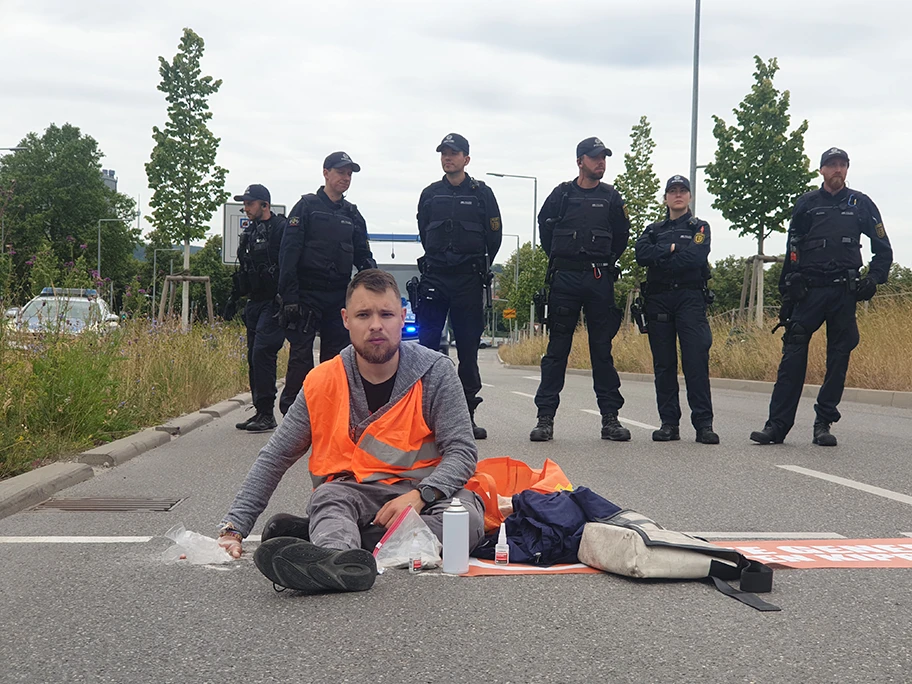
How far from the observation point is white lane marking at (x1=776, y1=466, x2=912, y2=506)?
251 inches

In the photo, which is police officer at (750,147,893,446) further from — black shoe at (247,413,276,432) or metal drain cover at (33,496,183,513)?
metal drain cover at (33,496,183,513)

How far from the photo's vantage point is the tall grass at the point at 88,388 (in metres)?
7.86

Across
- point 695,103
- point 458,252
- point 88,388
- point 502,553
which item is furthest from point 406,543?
point 695,103

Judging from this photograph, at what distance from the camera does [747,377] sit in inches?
798

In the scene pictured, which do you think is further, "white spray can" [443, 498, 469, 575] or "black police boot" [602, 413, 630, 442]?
"black police boot" [602, 413, 630, 442]

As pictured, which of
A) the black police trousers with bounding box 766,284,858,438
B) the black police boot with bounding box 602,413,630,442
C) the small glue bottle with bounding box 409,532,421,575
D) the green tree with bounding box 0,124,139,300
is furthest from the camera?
the green tree with bounding box 0,124,139,300

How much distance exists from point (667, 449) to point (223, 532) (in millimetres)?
5054

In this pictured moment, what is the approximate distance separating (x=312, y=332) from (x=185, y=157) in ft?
79.5

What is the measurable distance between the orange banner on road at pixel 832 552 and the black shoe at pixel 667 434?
14.5 ft

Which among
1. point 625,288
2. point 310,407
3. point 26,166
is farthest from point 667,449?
point 26,166

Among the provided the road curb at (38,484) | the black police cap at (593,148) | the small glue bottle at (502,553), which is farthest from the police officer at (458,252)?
the small glue bottle at (502,553)

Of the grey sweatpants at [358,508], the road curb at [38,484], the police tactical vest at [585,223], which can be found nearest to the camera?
the grey sweatpants at [358,508]

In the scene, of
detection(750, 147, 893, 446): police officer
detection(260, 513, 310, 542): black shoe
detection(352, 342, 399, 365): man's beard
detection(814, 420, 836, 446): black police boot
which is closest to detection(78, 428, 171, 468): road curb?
detection(260, 513, 310, 542): black shoe

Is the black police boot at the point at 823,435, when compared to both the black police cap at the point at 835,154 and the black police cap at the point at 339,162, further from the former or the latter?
the black police cap at the point at 339,162
